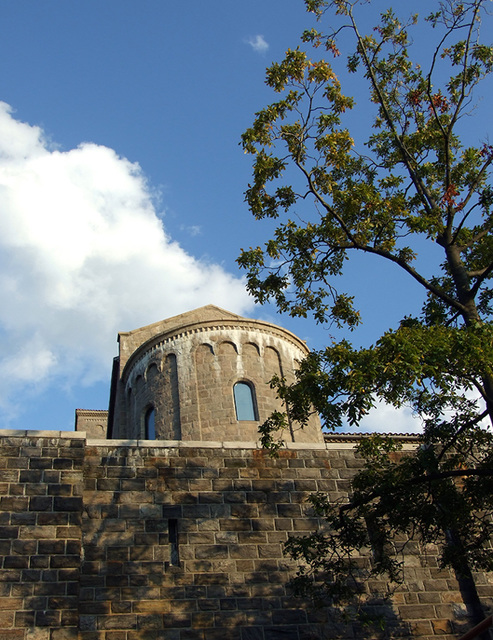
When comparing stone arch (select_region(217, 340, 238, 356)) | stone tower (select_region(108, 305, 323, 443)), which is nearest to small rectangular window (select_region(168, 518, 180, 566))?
stone tower (select_region(108, 305, 323, 443))

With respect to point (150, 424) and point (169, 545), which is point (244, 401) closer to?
point (150, 424)

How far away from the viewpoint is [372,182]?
12297mm

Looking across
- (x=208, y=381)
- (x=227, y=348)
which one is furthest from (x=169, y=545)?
(x=227, y=348)

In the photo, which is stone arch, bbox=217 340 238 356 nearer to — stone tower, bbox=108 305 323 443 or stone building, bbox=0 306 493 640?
stone tower, bbox=108 305 323 443

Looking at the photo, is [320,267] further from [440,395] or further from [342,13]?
[342,13]

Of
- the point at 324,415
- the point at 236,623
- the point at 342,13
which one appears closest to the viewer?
the point at 324,415

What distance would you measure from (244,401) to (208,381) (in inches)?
53.5

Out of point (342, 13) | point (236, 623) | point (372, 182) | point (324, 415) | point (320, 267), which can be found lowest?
point (236, 623)

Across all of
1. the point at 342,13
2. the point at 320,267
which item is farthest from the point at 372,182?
the point at 342,13

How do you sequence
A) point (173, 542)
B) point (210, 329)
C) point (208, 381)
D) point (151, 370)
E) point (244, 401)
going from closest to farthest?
1. point (173, 542)
2. point (244, 401)
3. point (208, 381)
4. point (210, 329)
5. point (151, 370)

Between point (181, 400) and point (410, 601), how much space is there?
38.1 feet

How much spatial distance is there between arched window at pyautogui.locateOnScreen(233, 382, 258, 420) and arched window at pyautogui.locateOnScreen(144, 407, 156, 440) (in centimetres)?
293

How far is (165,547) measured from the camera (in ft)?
33.8

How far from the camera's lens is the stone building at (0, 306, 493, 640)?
9320 millimetres
